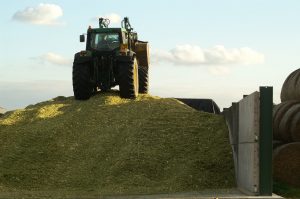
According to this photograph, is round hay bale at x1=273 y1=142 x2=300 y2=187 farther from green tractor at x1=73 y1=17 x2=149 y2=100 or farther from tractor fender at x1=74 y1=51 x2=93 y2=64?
tractor fender at x1=74 y1=51 x2=93 y2=64

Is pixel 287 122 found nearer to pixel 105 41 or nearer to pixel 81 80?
pixel 81 80

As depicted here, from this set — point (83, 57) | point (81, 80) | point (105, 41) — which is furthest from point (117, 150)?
point (105, 41)

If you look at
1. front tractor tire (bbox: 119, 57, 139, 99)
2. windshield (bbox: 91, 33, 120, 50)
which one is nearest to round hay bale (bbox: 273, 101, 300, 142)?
front tractor tire (bbox: 119, 57, 139, 99)

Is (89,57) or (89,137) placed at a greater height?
(89,57)

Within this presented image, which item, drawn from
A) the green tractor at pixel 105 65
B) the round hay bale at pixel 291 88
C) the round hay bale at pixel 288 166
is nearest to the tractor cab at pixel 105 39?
the green tractor at pixel 105 65

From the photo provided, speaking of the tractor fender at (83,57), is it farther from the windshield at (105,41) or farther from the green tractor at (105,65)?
the windshield at (105,41)

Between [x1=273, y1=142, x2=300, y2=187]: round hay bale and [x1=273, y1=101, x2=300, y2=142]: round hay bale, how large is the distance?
384 millimetres

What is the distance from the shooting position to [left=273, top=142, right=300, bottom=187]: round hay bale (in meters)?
13.2

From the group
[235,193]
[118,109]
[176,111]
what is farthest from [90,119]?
[235,193]

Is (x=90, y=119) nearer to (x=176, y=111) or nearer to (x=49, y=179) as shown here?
(x=176, y=111)

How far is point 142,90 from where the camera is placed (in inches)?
959

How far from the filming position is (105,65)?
21578 mm

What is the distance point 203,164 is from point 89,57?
339 inches

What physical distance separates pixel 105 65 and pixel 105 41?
1.26m
